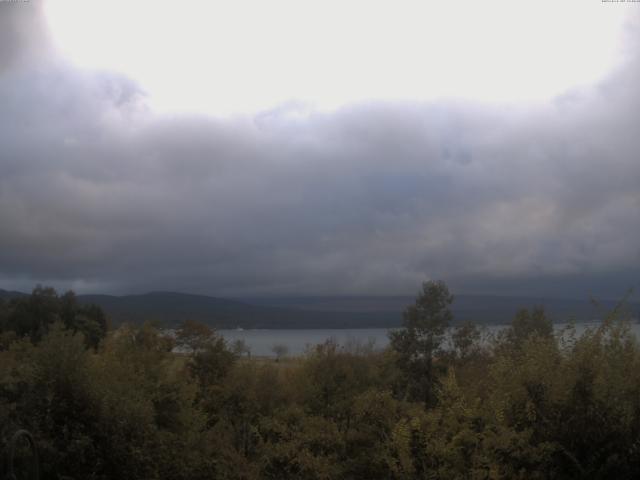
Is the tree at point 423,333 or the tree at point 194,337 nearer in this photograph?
the tree at point 194,337

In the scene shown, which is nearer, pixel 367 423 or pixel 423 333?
pixel 367 423

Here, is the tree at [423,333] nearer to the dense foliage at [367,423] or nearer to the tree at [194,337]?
the tree at [194,337]

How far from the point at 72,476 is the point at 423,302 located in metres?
24.6

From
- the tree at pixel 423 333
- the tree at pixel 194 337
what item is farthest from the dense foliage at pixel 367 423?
the tree at pixel 423 333

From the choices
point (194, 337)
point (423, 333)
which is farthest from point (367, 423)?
point (423, 333)

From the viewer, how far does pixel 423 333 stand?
33.3m

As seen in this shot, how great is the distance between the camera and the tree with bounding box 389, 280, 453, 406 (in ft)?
104

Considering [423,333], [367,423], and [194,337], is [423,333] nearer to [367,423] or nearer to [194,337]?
[194,337]

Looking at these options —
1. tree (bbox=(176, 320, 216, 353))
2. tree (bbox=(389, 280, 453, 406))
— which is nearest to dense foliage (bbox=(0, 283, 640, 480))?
tree (bbox=(176, 320, 216, 353))

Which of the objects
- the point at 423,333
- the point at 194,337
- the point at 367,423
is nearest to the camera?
the point at 367,423

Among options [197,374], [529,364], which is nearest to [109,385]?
[529,364]

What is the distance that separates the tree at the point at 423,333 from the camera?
104 feet

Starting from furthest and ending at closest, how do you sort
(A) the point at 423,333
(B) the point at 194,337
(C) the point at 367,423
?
(A) the point at 423,333, (B) the point at 194,337, (C) the point at 367,423

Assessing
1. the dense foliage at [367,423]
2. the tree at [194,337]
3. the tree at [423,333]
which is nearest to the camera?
the dense foliage at [367,423]
